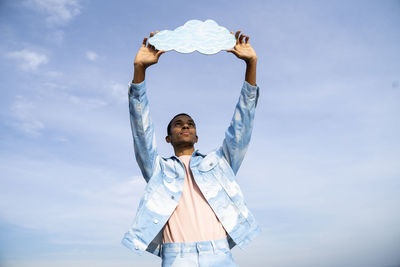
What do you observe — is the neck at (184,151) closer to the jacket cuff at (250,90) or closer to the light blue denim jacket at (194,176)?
the light blue denim jacket at (194,176)

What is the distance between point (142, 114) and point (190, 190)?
99cm

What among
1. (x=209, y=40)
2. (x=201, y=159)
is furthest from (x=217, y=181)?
(x=209, y=40)

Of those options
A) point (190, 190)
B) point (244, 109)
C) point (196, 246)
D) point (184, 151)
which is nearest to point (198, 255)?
point (196, 246)

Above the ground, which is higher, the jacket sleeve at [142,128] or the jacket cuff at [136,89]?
the jacket cuff at [136,89]

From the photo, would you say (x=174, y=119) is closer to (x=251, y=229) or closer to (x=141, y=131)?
(x=141, y=131)

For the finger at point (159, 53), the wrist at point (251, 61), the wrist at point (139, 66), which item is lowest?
the wrist at point (139, 66)

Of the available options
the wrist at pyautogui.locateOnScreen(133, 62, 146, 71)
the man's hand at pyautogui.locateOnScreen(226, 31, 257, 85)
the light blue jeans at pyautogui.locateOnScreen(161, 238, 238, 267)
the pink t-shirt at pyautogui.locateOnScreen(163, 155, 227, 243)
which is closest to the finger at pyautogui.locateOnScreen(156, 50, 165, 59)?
the wrist at pyautogui.locateOnScreen(133, 62, 146, 71)

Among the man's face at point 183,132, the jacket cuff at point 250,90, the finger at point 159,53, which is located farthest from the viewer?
the man's face at point 183,132

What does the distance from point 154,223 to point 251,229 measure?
40.8 inches

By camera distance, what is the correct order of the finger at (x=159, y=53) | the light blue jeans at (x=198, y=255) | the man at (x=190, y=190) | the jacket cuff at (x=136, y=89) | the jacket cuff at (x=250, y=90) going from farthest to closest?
the jacket cuff at (x=250, y=90), the finger at (x=159, y=53), the jacket cuff at (x=136, y=89), the man at (x=190, y=190), the light blue jeans at (x=198, y=255)

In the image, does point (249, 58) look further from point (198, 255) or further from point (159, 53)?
point (198, 255)

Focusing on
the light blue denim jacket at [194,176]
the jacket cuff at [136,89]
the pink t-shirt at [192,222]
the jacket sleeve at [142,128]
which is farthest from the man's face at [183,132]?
the jacket cuff at [136,89]

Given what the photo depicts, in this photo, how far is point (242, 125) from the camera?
4070 millimetres

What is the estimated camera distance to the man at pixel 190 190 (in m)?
3.46
